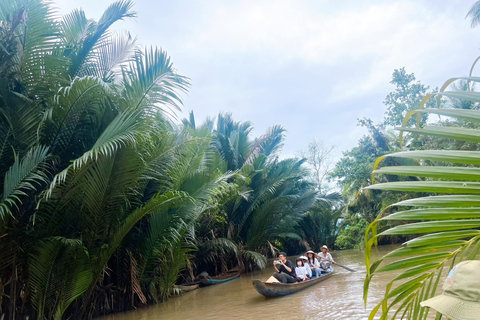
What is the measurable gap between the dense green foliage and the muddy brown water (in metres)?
1.13

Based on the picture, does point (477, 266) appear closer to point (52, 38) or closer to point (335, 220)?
A: point (52, 38)

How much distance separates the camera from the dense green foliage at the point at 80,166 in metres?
7.19

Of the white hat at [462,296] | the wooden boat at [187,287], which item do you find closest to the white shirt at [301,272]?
the wooden boat at [187,287]

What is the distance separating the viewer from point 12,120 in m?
7.37

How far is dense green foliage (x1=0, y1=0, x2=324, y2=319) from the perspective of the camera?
7188 mm

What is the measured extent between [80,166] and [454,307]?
20.2 feet

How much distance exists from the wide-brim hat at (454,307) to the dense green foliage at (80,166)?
5944 millimetres

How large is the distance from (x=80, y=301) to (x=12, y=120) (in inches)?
162

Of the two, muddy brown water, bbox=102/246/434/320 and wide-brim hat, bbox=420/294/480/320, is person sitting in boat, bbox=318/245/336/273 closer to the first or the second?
muddy brown water, bbox=102/246/434/320

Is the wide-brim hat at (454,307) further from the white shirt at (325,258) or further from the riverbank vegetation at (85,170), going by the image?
the white shirt at (325,258)

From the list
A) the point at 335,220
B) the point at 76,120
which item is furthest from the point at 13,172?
the point at 335,220

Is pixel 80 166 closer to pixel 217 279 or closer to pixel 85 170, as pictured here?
pixel 85 170

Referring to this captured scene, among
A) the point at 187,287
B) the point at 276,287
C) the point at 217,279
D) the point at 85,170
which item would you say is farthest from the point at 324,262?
the point at 85,170

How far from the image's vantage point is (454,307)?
972mm
